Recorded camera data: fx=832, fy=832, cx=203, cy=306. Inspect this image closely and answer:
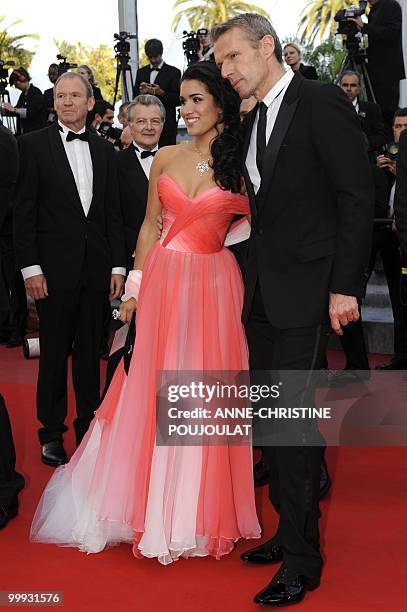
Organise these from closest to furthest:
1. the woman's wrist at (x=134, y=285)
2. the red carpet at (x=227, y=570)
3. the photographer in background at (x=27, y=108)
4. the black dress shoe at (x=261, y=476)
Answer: the red carpet at (x=227, y=570) → the woman's wrist at (x=134, y=285) → the black dress shoe at (x=261, y=476) → the photographer in background at (x=27, y=108)

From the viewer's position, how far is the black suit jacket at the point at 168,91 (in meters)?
9.02

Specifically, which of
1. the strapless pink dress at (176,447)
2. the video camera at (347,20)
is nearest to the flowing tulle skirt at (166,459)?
the strapless pink dress at (176,447)

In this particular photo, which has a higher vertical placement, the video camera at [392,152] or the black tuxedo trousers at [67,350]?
the video camera at [392,152]

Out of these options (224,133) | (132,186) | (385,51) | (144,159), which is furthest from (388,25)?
(224,133)

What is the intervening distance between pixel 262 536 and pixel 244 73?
1642 millimetres

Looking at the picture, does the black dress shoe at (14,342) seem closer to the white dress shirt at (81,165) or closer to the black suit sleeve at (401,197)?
the white dress shirt at (81,165)

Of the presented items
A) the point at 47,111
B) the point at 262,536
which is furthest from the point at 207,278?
the point at 47,111

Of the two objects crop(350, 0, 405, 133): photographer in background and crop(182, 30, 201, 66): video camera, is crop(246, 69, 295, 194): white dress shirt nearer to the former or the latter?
crop(350, 0, 405, 133): photographer in background

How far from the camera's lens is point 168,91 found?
9250 mm

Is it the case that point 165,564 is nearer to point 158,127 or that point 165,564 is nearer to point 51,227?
point 51,227

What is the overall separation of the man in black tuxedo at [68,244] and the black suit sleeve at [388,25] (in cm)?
479

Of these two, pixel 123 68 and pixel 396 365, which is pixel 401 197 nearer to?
pixel 396 365

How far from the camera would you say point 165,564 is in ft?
9.21

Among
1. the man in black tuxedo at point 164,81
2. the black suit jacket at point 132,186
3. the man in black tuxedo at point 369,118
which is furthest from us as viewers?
the man in black tuxedo at point 164,81
